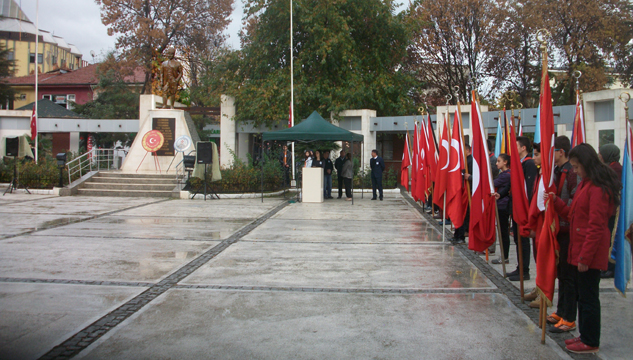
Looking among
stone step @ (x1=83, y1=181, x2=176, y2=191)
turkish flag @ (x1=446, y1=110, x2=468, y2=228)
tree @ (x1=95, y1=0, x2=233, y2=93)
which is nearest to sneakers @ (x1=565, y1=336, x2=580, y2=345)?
turkish flag @ (x1=446, y1=110, x2=468, y2=228)

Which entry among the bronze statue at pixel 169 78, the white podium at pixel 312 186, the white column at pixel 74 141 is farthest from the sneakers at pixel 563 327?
the white column at pixel 74 141

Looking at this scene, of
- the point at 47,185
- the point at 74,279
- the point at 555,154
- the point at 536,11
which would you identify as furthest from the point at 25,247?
the point at 536,11

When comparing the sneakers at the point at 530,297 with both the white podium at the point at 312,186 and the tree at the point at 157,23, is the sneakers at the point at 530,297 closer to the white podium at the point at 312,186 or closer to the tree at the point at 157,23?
the white podium at the point at 312,186

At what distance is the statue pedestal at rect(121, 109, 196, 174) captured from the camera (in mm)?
21281

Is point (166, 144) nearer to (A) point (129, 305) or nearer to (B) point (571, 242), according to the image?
(A) point (129, 305)

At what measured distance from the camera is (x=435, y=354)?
3.90 metres

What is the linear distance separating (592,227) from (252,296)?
3333mm

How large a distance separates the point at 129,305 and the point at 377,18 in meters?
23.1

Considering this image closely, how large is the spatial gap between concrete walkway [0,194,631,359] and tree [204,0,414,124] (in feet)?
46.9

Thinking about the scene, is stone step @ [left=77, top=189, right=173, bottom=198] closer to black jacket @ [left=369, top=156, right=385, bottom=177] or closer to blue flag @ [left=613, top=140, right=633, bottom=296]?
→ black jacket @ [left=369, top=156, right=385, bottom=177]

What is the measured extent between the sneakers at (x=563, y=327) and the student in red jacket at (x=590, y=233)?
0.36 meters

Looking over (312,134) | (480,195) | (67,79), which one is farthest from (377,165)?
(67,79)

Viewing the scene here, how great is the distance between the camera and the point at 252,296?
543 cm

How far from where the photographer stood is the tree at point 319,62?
77.5ft
